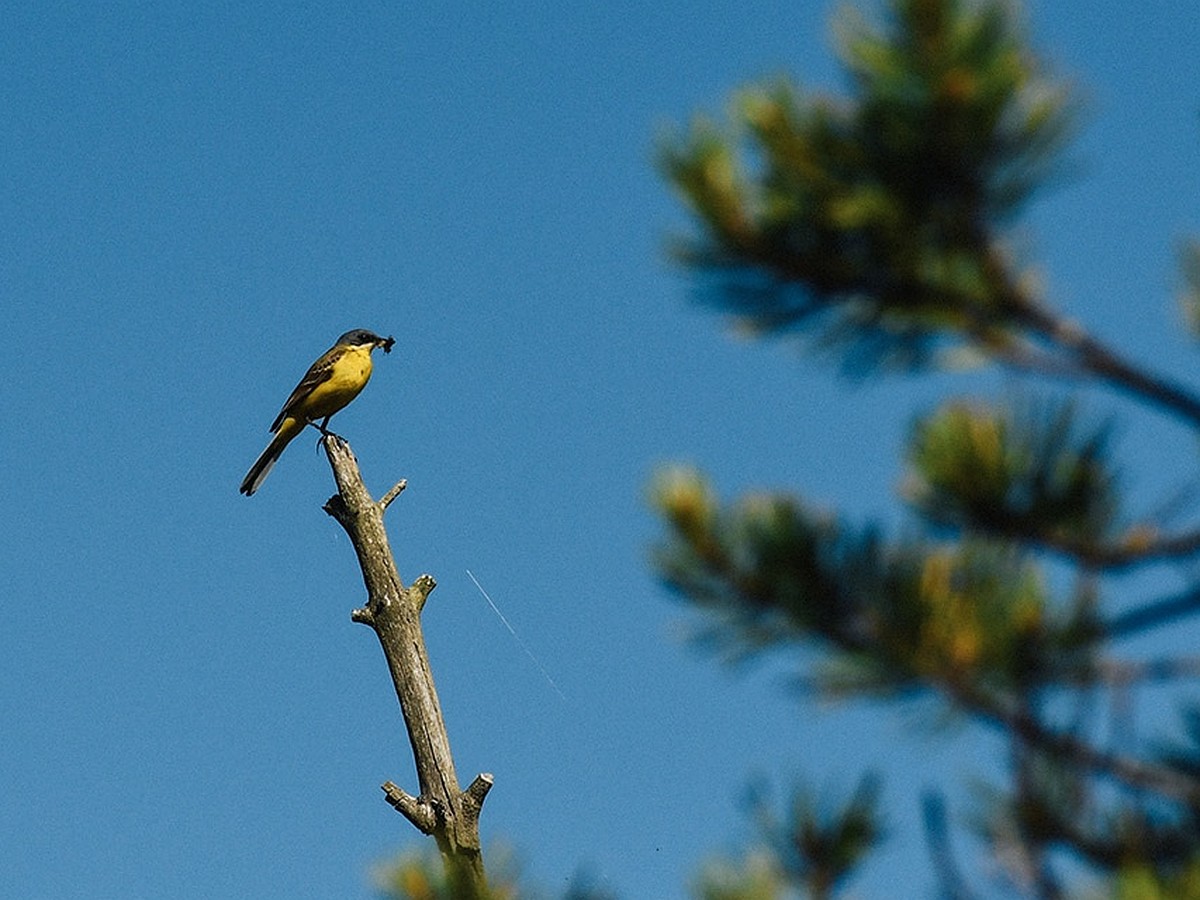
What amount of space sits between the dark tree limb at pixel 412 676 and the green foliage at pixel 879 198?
3.21 meters

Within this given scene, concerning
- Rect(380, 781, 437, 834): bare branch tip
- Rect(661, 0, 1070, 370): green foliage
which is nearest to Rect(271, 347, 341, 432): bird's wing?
Rect(380, 781, 437, 834): bare branch tip

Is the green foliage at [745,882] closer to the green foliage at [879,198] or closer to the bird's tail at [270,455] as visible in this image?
the green foliage at [879,198]

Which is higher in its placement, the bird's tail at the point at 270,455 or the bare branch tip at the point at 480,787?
the bird's tail at the point at 270,455

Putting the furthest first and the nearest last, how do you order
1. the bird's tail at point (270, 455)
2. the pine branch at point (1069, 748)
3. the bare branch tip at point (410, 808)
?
the bird's tail at point (270, 455) < the bare branch tip at point (410, 808) < the pine branch at point (1069, 748)

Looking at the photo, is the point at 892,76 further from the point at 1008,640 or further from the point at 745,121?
the point at 1008,640

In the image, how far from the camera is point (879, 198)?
2.25 meters

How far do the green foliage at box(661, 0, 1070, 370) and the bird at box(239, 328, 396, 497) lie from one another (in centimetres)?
814

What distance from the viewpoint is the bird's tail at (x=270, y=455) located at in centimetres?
1035

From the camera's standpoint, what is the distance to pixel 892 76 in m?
2.17

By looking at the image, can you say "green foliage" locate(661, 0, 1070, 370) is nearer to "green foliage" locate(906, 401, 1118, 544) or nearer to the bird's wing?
"green foliage" locate(906, 401, 1118, 544)

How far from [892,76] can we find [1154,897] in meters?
1.14

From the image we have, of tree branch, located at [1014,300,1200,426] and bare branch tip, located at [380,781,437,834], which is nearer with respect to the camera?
tree branch, located at [1014,300,1200,426]

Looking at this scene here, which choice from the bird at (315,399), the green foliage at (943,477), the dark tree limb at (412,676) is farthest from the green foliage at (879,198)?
the bird at (315,399)

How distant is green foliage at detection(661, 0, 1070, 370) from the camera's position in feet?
7.14
